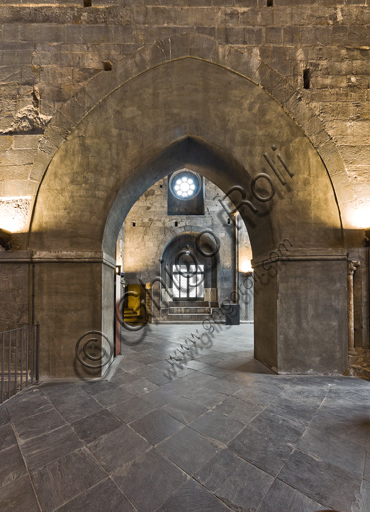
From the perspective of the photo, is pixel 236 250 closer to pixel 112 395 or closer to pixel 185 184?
pixel 185 184

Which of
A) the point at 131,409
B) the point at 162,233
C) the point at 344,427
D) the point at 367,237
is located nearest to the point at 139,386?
the point at 131,409

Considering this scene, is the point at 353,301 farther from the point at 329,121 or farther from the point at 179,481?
the point at 179,481

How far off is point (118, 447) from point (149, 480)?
1.80ft

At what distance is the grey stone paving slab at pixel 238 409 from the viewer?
9.46 feet

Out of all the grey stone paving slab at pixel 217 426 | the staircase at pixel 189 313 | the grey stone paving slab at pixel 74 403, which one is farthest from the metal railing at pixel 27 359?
the staircase at pixel 189 313

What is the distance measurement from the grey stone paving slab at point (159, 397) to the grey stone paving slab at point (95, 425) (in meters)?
0.54

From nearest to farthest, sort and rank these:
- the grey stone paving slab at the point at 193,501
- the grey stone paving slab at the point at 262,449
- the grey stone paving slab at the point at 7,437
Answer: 1. the grey stone paving slab at the point at 193,501
2. the grey stone paving slab at the point at 262,449
3. the grey stone paving slab at the point at 7,437

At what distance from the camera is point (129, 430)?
264 centimetres

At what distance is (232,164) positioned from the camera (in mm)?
4719

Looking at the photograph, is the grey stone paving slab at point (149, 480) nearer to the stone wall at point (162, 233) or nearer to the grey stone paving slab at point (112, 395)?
the grey stone paving slab at point (112, 395)

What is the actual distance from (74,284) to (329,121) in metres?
5.64

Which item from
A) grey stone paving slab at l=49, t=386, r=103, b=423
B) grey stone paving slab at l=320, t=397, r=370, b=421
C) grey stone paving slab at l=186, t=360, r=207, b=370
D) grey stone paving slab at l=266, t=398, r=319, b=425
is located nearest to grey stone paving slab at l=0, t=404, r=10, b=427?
grey stone paving slab at l=49, t=386, r=103, b=423

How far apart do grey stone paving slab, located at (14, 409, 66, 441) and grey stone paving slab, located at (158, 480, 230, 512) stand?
65.2 inches

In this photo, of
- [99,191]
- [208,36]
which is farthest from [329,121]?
[99,191]
